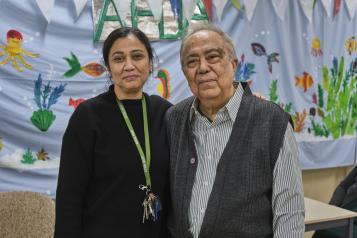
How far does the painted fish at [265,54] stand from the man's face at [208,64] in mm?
1770

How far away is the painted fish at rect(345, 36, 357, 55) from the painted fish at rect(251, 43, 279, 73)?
0.82 m

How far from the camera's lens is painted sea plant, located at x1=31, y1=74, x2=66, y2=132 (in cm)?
236

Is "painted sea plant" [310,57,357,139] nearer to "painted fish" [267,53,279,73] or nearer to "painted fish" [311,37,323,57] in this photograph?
"painted fish" [311,37,323,57]

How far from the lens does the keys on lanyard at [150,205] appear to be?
4.71 feet

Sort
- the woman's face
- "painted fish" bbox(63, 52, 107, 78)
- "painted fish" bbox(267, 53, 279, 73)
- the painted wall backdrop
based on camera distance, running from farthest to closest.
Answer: "painted fish" bbox(267, 53, 279, 73) → "painted fish" bbox(63, 52, 107, 78) → the painted wall backdrop → the woman's face

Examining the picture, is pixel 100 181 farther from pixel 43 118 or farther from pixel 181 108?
pixel 43 118

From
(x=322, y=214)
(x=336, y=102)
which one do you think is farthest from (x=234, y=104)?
(x=336, y=102)

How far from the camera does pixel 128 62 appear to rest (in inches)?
57.4

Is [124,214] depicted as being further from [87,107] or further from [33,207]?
[33,207]

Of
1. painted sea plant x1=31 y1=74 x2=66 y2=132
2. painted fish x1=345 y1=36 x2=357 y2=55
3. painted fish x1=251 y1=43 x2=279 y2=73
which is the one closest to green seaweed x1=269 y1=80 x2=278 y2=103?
painted fish x1=251 y1=43 x2=279 y2=73

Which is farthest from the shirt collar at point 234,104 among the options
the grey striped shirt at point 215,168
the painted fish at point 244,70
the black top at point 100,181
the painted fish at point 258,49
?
the painted fish at point 258,49

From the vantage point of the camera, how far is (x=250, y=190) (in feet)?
4.16

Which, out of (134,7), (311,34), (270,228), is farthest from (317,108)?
(270,228)

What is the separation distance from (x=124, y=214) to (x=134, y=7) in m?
1.53
